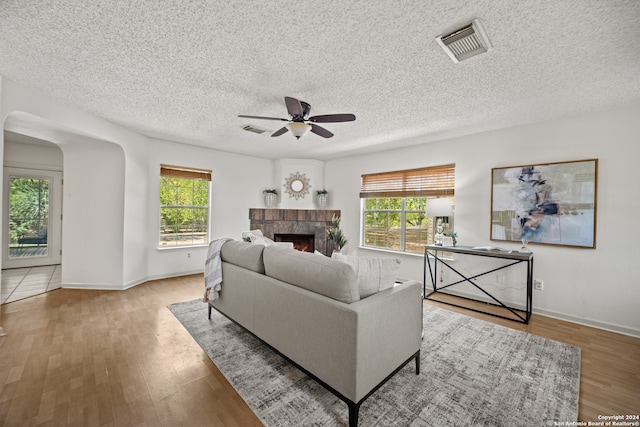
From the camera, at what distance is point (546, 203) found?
129 inches

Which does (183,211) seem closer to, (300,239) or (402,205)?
(300,239)

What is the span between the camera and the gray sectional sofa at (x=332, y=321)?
1494 mm

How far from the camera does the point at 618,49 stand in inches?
74.0

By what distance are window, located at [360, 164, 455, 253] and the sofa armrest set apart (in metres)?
2.62

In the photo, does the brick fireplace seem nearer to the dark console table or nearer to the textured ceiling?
the dark console table

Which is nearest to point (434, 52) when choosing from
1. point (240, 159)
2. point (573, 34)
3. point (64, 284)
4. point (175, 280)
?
point (573, 34)

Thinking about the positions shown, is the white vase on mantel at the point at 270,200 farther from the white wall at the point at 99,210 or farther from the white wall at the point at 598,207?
the white wall at the point at 598,207

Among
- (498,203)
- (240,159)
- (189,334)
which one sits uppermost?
(240,159)

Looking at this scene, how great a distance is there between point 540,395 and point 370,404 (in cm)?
124

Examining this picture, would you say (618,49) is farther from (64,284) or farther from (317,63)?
(64,284)

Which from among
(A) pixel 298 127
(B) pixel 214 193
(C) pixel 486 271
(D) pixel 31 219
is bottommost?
(C) pixel 486 271

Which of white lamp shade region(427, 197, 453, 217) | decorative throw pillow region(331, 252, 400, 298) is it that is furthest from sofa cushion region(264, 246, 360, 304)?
white lamp shade region(427, 197, 453, 217)

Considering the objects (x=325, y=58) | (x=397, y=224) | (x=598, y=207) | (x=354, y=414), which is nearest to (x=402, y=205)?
(x=397, y=224)

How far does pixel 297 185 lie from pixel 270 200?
2.31ft
